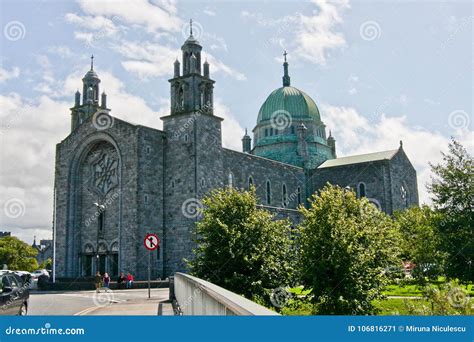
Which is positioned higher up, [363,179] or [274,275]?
[363,179]

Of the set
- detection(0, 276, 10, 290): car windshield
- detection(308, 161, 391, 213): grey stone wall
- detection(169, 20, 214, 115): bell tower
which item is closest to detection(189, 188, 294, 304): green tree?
detection(0, 276, 10, 290): car windshield

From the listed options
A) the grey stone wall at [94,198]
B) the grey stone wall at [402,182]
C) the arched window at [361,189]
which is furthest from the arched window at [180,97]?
the grey stone wall at [402,182]

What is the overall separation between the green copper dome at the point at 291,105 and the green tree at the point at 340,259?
48872 millimetres

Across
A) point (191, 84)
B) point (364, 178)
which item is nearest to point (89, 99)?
point (191, 84)

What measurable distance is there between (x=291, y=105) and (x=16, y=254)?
151 feet

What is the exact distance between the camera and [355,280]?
53.9 ft

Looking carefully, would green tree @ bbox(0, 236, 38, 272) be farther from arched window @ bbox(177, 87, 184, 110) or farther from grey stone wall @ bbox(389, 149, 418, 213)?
grey stone wall @ bbox(389, 149, 418, 213)

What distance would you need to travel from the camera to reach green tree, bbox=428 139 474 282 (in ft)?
66.9

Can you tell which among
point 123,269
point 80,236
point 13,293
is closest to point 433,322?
point 13,293

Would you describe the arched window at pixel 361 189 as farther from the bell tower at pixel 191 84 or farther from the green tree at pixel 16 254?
the green tree at pixel 16 254

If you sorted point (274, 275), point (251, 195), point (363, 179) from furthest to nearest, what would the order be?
point (363, 179) < point (251, 195) < point (274, 275)

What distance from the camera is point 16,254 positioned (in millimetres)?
77188

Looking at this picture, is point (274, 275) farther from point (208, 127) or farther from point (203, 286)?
point (208, 127)

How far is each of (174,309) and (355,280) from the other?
628 cm
